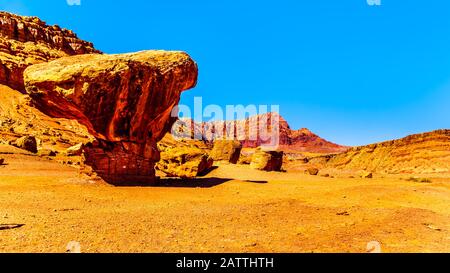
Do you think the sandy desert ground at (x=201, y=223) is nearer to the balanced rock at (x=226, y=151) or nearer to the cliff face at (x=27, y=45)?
the balanced rock at (x=226, y=151)

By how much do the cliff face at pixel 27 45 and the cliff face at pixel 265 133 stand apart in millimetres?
69530

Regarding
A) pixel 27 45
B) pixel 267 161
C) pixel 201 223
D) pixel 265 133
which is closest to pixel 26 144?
pixel 267 161

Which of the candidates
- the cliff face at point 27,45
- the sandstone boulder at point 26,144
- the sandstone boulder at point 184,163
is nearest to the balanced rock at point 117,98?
the sandstone boulder at point 184,163

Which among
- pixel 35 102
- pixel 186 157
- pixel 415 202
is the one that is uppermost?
pixel 35 102

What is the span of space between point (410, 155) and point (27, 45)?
7807 cm

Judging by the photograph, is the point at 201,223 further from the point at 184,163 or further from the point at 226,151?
the point at 226,151

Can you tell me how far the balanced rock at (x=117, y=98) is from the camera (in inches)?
546

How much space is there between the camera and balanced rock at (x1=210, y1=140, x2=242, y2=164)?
3297cm

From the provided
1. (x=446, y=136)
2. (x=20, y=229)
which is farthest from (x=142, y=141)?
(x=446, y=136)

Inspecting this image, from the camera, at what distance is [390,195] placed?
46.5ft

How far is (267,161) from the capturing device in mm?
29344
